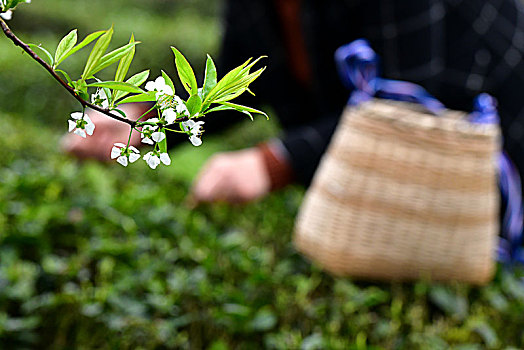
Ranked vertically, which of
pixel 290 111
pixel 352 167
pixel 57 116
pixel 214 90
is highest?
pixel 214 90

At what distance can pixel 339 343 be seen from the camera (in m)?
1.21

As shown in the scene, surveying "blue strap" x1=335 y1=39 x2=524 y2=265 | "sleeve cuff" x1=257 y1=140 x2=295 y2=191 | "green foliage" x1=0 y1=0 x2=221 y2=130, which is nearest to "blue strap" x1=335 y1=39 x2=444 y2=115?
"blue strap" x1=335 y1=39 x2=524 y2=265

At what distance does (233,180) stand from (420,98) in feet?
→ 2.21

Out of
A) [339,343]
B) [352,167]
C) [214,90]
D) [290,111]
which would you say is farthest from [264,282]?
[290,111]

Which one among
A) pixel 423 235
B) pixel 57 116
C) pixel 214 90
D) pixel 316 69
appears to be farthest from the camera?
pixel 57 116

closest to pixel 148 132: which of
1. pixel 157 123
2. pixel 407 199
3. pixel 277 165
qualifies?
pixel 157 123

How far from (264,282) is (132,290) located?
1.05 ft

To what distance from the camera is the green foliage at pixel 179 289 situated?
1.17 meters

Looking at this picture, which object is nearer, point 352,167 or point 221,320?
point 221,320

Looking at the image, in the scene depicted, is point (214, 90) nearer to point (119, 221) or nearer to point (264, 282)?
point (264, 282)

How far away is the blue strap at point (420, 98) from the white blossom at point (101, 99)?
1.19m

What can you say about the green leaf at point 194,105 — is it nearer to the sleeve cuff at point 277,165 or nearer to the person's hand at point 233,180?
the person's hand at point 233,180

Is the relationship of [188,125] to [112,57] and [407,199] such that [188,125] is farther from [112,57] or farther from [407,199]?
[407,199]

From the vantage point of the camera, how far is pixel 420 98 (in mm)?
1629
